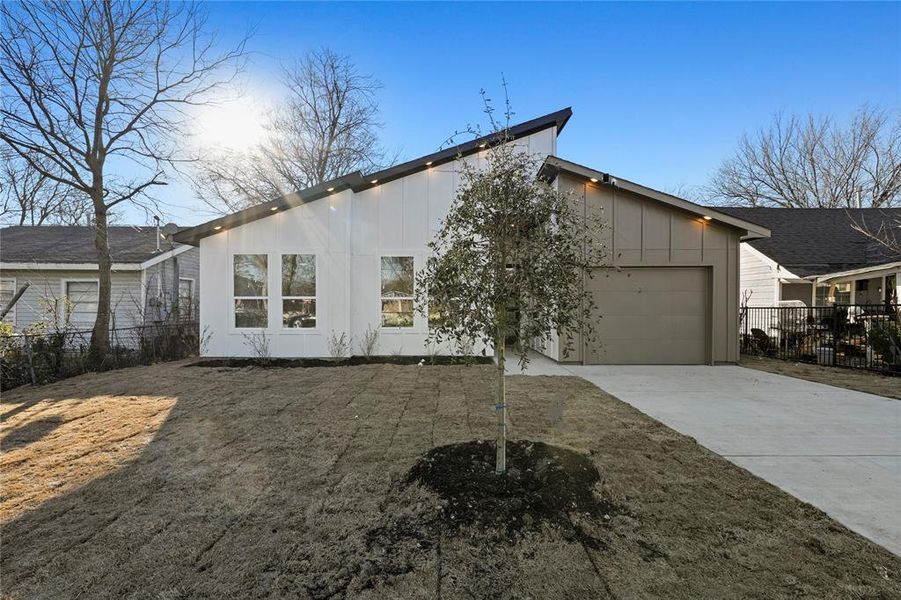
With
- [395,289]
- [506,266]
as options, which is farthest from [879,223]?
[506,266]

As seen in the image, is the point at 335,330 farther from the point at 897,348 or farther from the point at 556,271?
the point at 897,348

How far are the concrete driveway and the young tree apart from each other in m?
2.30

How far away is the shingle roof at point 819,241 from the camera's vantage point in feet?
46.8

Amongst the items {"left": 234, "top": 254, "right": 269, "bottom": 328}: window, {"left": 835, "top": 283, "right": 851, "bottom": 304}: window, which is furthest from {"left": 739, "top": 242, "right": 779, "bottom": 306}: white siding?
{"left": 234, "top": 254, "right": 269, "bottom": 328}: window

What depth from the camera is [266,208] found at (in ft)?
31.8

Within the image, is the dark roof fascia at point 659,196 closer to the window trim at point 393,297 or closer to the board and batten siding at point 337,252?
the board and batten siding at point 337,252

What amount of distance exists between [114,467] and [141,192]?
28.9ft

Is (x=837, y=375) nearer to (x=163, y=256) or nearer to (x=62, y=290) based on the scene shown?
(x=163, y=256)

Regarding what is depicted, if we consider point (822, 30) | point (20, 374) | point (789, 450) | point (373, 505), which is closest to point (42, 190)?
point (20, 374)

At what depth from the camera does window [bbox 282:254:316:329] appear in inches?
392

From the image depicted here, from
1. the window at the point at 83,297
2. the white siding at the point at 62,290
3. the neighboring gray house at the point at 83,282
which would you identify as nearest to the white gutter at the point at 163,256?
the neighboring gray house at the point at 83,282

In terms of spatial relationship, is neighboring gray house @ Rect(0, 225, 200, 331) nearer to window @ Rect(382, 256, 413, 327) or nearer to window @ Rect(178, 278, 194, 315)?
window @ Rect(178, 278, 194, 315)

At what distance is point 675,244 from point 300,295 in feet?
29.1

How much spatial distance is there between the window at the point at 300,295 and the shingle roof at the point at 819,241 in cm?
1382
